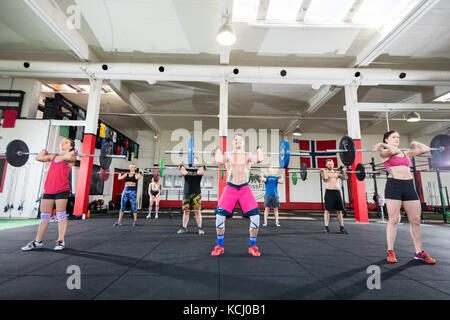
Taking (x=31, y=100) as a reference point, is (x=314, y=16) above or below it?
above

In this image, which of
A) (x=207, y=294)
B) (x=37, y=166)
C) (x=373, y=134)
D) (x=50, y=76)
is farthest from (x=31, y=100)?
(x=373, y=134)

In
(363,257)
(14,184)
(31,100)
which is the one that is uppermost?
(31,100)

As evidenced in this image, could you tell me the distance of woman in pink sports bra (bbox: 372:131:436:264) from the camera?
2.10 meters

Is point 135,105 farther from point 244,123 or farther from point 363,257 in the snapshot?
point 363,257

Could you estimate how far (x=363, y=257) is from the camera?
228 cm

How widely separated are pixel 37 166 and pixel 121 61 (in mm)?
3664

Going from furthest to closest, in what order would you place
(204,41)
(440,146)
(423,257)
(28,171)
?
1. (28,171)
2. (204,41)
3. (440,146)
4. (423,257)

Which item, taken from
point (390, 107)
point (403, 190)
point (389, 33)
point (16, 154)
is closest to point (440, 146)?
point (403, 190)

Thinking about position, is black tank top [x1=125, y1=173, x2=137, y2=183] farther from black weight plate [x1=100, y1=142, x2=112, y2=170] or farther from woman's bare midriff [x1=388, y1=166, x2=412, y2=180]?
woman's bare midriff [x1=388, y1=166, x2=412, y2=180]

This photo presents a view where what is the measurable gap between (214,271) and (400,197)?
2036 mm

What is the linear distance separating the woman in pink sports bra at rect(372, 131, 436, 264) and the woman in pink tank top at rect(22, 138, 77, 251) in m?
3.56

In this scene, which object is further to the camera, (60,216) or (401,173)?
(60,216)

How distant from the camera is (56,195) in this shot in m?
2.42

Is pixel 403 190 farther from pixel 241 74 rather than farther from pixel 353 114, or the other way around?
pixel 241 74
